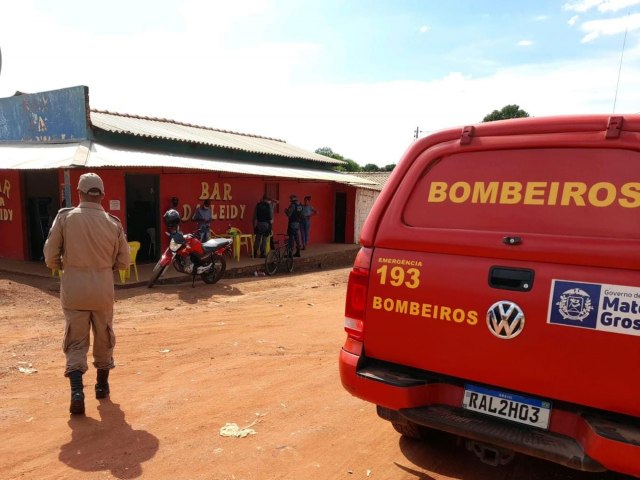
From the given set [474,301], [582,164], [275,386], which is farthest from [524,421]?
[275,386]

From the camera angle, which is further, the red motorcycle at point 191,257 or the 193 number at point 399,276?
the red motorcycle at point 191,257

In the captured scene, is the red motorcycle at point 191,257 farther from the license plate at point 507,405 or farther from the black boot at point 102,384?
the license plate at point 507,405

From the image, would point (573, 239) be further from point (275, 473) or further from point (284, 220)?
point (284, 220)

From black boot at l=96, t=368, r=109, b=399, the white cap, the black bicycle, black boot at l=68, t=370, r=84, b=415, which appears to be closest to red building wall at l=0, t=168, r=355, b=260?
the black bicycle

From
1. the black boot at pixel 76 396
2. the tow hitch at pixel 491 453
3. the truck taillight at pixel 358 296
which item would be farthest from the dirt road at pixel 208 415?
the truck taillight at pixel 358 296

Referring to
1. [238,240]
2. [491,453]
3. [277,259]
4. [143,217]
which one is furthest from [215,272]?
[491,453]

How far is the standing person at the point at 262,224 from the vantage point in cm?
1288

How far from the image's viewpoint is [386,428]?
3.47 meters

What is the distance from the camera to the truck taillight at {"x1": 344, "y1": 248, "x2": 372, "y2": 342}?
109 inches

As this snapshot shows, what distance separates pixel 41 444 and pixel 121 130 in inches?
364

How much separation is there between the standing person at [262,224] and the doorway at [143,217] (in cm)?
268

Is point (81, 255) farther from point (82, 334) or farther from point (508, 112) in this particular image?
point (508, 112)

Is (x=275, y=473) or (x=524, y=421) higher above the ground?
(x=524, y=421)

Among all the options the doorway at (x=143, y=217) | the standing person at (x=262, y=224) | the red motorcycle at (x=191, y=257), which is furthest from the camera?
the standing person at (x=262, y=224)
